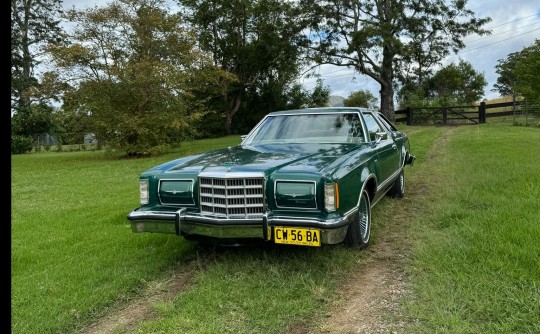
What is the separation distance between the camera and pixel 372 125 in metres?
5.88

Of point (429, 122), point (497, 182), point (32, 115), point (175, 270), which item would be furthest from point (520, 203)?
point (32, 115)

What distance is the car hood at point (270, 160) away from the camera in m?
3.84

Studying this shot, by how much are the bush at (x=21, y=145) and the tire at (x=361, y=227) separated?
95.6ft

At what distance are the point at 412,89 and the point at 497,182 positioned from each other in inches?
1092

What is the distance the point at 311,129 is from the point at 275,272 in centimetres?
219

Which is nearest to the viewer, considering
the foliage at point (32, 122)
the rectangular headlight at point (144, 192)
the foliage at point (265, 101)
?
the rectangular headlight at point (144, 192)

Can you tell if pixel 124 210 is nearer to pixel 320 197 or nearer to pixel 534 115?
pixel 320 197

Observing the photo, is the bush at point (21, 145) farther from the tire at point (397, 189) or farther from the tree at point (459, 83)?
the tree at point (459, 83)

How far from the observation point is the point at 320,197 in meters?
3.60

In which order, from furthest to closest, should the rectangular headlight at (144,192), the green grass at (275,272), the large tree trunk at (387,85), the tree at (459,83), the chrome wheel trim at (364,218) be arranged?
1. the tree at (459,83)
2. the large tree trunk at (387,85)
3. the chrome wheel trim at (364,218)
4. the rectangular headlight at (144,192)
5. the green grass at (275,272)

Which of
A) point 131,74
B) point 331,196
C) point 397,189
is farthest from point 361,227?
point 131,74

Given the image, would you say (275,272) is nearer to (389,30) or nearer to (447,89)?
(389,30)

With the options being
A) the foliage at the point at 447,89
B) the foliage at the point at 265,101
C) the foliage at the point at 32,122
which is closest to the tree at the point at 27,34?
the foliage at the point at 32,122

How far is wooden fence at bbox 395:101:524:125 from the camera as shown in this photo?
Answer: 24719 millimetres
